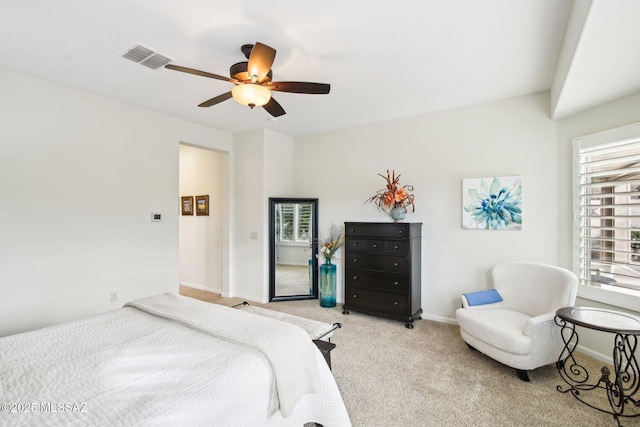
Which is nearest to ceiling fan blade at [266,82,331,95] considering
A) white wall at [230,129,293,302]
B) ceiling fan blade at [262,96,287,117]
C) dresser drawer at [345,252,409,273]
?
ceiling fan blade at [262,96,287,117]

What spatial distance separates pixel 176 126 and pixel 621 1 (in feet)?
14.7

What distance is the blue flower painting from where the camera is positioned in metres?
3.35

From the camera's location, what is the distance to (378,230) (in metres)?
3.80

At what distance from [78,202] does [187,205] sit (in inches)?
97.1

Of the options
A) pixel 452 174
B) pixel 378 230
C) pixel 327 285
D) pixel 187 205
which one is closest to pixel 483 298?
Result: pixel 378 230

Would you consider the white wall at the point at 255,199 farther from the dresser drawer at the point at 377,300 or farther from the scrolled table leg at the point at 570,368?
the scrolled table leg at the point at 570,368

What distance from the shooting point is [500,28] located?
216cm

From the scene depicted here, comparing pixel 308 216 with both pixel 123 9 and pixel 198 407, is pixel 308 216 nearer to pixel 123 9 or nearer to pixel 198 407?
pixel 123 9

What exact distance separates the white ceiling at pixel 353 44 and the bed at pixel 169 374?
81.6 inches

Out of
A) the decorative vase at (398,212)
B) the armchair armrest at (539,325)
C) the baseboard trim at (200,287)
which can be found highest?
the decorative vase at (398,212)

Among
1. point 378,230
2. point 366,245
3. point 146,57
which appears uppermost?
point 146,57

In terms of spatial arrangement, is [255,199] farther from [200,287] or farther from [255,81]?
[255,81]

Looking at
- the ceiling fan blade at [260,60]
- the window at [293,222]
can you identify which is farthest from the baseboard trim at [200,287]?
the ceiling fan blade at [260,60]

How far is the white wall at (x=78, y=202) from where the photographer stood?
9.06 ft
